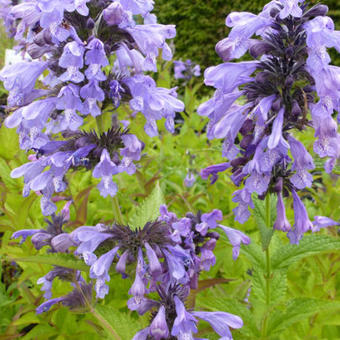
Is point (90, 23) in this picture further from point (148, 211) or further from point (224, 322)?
point (224, 322)

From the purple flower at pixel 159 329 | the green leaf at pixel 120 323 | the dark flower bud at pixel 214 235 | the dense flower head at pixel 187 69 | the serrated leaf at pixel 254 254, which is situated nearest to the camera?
the purple flower at pixel 159 329

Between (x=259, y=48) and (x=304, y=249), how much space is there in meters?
0.86

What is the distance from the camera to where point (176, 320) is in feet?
3.98

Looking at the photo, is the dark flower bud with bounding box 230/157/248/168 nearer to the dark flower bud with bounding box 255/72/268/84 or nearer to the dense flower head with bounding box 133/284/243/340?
the dark flower bud with bounding box 255/72/268/84

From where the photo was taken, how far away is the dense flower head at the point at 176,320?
122cm

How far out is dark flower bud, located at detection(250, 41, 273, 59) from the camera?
4.50 feet

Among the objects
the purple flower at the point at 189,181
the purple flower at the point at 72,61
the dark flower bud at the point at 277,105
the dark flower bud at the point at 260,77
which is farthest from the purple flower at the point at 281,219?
the purple flower at the point at 189,181

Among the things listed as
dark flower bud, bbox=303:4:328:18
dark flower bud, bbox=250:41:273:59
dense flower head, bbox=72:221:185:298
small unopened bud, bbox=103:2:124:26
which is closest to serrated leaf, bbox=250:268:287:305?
dense flower head, bbox=72:221:185:298

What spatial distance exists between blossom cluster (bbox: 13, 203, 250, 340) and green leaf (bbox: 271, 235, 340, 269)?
0.72 feet

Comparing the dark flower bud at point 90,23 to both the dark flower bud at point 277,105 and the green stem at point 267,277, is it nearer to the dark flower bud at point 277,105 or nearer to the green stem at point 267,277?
the dark flower bud at point 277,105

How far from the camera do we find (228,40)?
1429 millimetres

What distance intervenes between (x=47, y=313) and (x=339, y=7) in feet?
28.7

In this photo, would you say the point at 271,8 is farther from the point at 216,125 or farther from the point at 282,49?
the point at 216,125

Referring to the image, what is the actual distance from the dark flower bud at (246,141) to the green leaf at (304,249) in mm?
521
